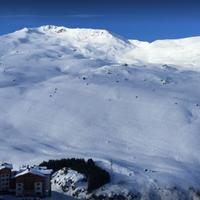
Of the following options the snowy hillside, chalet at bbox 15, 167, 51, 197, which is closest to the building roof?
chalet at bbox 15, 167, 51, 197

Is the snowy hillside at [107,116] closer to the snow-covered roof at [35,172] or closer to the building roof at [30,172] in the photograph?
the snow-covered roof at [35,172]

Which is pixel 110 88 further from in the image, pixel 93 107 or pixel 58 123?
pixel 58 123

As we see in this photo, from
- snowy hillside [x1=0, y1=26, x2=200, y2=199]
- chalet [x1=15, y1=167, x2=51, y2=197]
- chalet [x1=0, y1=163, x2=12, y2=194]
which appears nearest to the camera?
chalet [x1=15, y1=167, x2=51, y2=197]

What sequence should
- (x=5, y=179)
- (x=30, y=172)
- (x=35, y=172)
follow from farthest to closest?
1. (x=5, y=179)
2. (x=35, y=172)
3. (x=30, y=172)

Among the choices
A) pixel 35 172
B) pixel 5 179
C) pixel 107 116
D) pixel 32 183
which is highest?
pixel 107 116

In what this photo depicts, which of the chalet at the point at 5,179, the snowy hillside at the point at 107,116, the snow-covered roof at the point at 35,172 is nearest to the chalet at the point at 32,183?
the snow-covered roof at the point at 35,172

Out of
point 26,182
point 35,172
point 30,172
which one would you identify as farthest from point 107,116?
point 26,182

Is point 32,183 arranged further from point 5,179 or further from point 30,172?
point 5,179

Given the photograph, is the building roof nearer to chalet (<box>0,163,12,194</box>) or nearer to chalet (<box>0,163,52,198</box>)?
chalet (<box>0,163,52,198</box>)
